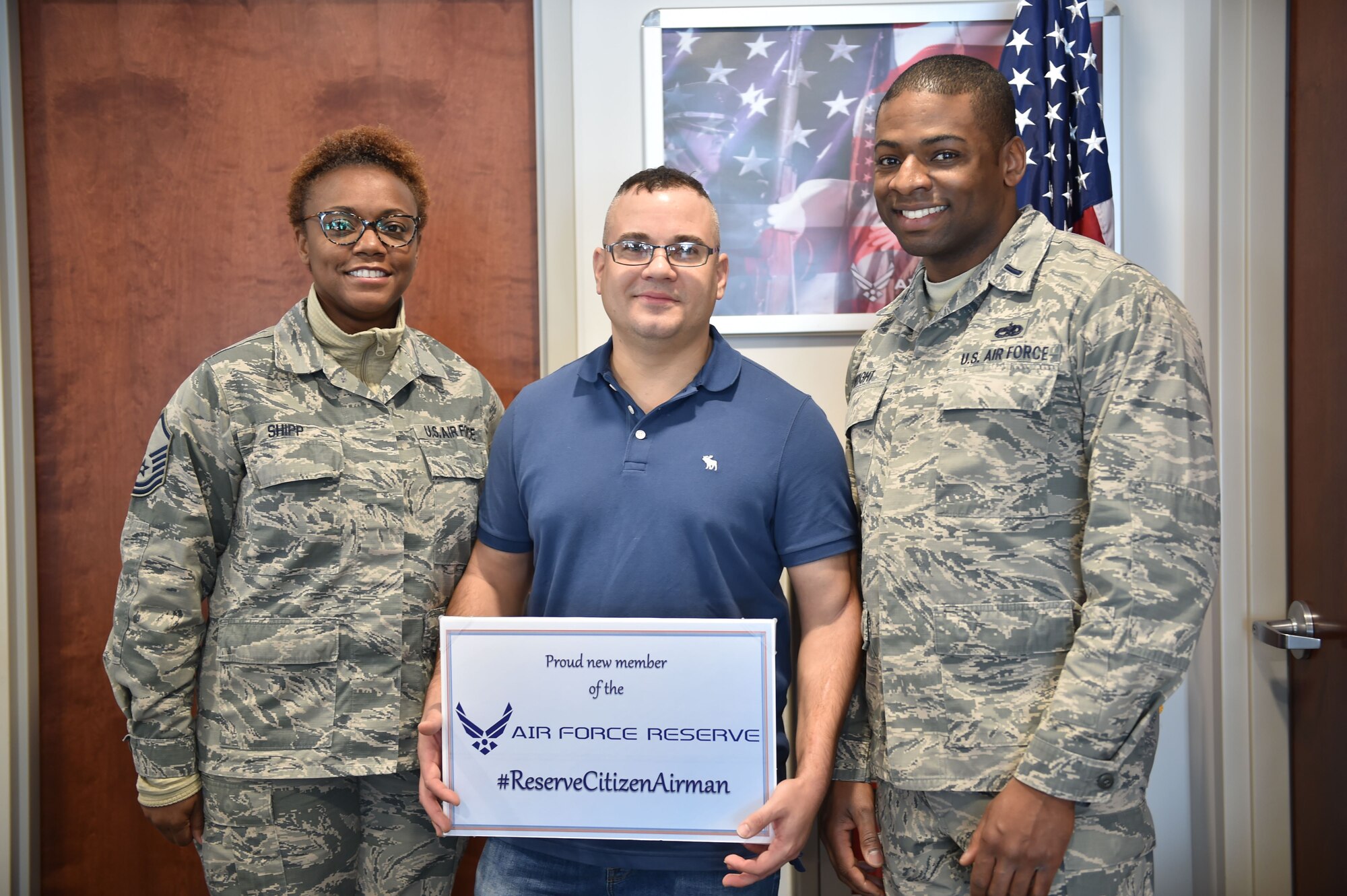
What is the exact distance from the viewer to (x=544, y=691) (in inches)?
60.6

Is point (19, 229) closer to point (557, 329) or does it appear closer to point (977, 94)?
point (557, 329)

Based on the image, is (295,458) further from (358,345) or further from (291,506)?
(358,345)

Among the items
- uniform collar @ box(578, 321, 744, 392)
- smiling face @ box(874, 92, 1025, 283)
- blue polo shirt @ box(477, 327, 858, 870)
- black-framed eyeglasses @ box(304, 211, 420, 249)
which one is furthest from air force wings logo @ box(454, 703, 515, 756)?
smiling face @ box(874, 92, 1025, 283)

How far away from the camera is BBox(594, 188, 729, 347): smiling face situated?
168 centimetres

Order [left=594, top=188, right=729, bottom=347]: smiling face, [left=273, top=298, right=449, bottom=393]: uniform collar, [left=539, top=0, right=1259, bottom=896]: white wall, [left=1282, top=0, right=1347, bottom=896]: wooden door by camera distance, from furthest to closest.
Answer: [left=539, top=0, right=1259, bottom=896]: white wall → [left=1282, top=0, right=1347, bottom=896]: wooden door → [left=273, top=298, right=449, bottom=393]: uniform collar → [left=594, top=188, right=729, bottom=347]: smiling face

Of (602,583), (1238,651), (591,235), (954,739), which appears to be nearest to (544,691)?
(602,583)

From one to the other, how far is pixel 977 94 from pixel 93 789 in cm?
288

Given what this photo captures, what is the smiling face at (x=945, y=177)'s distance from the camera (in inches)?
60.8

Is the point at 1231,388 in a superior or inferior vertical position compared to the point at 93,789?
superior

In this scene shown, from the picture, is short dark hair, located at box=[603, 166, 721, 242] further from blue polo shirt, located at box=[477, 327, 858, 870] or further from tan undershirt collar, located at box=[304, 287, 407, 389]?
tan undershirt collar, located at box=[304, 287, 407, 389]

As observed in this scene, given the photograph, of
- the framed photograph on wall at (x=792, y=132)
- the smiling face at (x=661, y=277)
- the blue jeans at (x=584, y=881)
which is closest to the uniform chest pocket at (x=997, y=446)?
the smiling face at (x=661, y=277)

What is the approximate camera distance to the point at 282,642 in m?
1.74

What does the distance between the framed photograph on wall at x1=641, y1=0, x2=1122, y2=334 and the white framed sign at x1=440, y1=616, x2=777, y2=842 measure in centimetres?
112

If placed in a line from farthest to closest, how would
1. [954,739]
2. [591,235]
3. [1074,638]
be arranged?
[591,235]
[954,739]
[1074,638]
